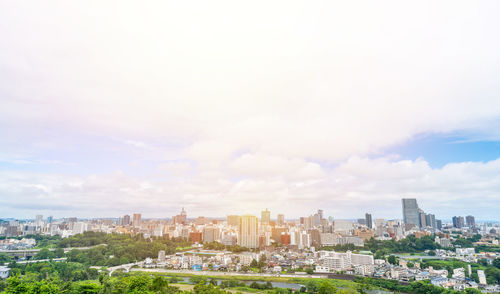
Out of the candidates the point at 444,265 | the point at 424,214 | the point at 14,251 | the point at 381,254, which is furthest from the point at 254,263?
the point at 424,214

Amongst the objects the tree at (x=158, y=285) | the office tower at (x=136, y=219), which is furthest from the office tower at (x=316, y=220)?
the tree at (x=158, y=285)

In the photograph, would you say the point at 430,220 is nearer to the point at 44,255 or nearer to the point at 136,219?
the point at 136,219

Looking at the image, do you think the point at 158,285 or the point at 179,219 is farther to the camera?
the point at 179,219

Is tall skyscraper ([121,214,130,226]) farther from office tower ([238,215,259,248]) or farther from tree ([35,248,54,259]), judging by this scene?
tree ([35,248,54,259])

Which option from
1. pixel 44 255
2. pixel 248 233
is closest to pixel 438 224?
pixel 248 233

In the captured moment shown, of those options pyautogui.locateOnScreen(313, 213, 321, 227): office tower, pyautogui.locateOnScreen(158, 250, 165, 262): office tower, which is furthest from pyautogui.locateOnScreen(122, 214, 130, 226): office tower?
pyautogui.locateOnScreen(313, 213, 321, 227): office tower
